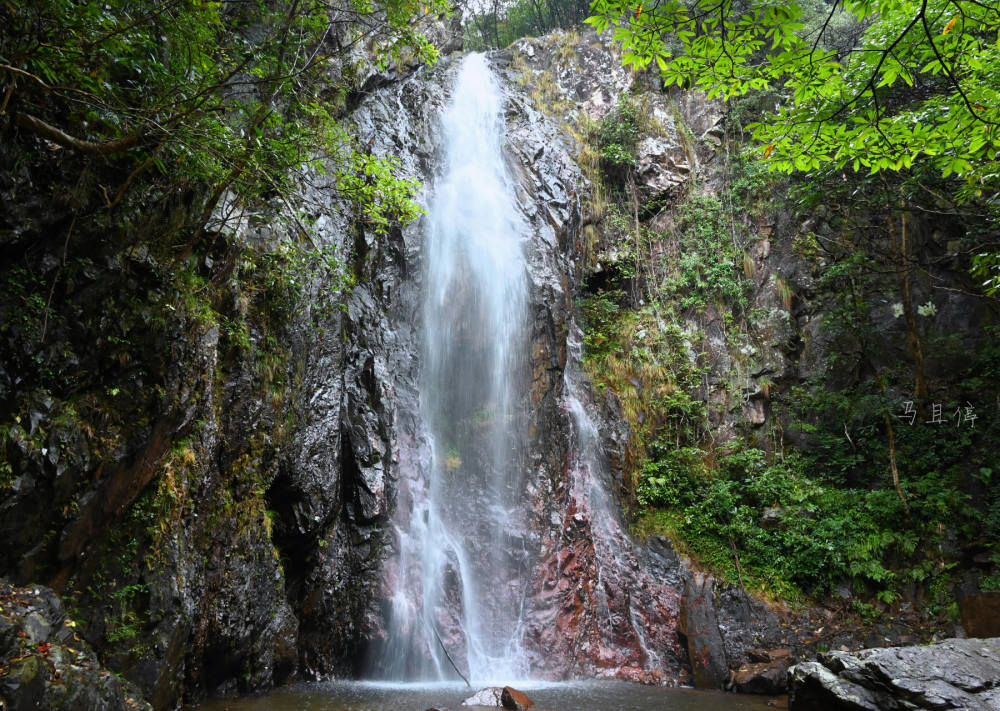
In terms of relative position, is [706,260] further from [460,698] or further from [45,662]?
[45,662]

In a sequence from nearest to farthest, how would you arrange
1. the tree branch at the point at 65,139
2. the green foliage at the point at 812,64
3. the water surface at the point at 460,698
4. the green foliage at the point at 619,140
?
the green foliage at the point at 812,64, the tree branch at the point at 65,139, the water surface at the point at 460,698, the green foliage at the point at 619,140

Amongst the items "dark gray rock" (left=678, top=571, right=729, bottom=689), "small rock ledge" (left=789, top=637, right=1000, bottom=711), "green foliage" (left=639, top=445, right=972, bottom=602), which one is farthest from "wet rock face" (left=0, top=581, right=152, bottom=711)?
"green foliage" (left=639, top=445, right=972, bottom=602)

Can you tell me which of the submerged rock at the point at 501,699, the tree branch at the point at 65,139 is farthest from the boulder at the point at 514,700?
the tree branch at the point at 65,139

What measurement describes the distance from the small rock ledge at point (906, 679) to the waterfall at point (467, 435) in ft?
14.0

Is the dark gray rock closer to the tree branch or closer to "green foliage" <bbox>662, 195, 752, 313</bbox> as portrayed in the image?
"green foliage" <bbox>662, 195, 752, 313</bbox>

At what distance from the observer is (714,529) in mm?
10109

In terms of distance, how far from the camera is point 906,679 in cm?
503

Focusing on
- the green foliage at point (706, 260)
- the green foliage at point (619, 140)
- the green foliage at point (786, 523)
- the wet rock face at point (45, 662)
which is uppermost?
the green foliage at point (619, 140)

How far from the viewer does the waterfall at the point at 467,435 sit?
830 centimetres

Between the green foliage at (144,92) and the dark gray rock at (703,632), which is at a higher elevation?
the green foliage at (144,92)

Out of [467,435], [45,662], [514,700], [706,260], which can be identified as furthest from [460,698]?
[706,260]

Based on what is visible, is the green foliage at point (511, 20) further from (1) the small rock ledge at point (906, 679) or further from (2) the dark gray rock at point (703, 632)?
(1) the small rock ledge at point (906, 679)

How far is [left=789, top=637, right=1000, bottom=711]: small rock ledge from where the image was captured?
4.87 metres

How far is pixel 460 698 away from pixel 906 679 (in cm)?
438
